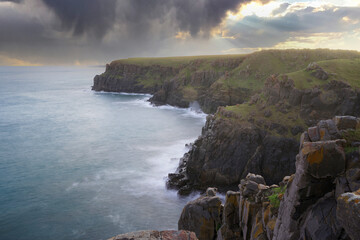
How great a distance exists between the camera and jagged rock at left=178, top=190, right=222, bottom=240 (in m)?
28.0

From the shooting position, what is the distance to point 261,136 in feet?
176

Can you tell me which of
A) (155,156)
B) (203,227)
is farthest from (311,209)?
(155,156)

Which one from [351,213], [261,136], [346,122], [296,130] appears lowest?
[261,136]

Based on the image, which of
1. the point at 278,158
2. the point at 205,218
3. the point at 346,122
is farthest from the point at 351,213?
the point at 278,158

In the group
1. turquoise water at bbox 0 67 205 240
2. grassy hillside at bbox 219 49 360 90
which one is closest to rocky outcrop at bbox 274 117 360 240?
turquoise water at bbox 0 67 205 240

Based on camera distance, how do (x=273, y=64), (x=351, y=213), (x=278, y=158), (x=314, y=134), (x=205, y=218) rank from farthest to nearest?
1. (x=273, y=64)
2. (x=278, y=158)
3. (x=205, y=218)
4. (x=314, y=134)
5. (x=351, y=213)

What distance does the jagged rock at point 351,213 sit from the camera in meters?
10.4

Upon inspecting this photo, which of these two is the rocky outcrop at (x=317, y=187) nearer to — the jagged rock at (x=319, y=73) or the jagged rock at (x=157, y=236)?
the jagged rock at (x=157, y=236)

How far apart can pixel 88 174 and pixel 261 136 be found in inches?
1562

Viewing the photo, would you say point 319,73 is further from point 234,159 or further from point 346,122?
point 346,122

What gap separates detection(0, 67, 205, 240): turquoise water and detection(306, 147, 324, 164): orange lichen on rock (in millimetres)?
30170

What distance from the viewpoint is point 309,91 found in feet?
189

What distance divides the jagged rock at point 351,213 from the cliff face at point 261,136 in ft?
125

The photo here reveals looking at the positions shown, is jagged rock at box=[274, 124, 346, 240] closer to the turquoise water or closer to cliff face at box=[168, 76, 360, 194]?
the turquoise water
